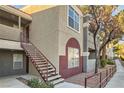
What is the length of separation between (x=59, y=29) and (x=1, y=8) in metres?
3.32

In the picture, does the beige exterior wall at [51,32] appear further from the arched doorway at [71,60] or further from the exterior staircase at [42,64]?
the arched doorway at [71,60]

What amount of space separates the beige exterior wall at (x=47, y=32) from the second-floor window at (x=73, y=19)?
168 cm

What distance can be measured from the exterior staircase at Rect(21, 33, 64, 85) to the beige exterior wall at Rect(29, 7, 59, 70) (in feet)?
0.88

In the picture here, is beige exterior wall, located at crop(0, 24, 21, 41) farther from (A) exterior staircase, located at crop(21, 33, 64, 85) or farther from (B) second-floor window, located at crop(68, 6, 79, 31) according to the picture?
(B) second-floor window, located at crop(68, 6, 79, 31)

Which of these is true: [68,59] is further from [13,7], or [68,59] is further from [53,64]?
[13,7]

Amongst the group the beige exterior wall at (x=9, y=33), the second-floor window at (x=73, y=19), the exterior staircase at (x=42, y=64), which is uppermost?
the second-floor window at (x=73, y=19)

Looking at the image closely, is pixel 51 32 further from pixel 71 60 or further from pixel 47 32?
pixel 71 60

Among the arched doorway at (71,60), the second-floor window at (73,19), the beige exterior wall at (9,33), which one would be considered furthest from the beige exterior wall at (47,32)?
the second-floor window at (73,19)

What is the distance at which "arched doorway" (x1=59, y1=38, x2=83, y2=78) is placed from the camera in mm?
11117

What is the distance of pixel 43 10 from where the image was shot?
11461mm

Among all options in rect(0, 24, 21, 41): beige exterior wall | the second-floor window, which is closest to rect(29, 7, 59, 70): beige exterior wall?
rect(0, 24, 21, 41): beige exterior wall

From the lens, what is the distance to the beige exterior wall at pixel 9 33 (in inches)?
386

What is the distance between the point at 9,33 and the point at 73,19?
470cm

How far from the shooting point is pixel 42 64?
10.0 metres
